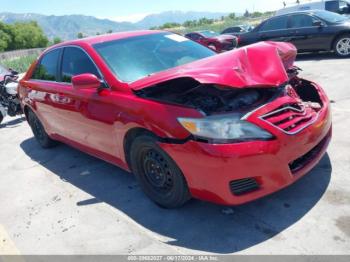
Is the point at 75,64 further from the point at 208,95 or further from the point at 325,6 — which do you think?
the point at 325,6

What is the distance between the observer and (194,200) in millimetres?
3713

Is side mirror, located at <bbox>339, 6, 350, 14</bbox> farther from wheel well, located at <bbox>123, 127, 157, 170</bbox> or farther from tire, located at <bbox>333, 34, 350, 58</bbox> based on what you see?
wheel well, located at <bbox>123, 127, 157, 170</bbox>

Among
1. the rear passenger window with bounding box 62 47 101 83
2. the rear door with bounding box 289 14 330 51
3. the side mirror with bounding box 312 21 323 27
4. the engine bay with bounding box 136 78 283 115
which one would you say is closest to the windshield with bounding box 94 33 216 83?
the rear passenger window with bounding box 62 47 101 83

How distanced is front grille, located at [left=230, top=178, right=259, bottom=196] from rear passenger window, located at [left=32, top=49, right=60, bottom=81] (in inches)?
125

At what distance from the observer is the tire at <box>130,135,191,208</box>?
3301 mm

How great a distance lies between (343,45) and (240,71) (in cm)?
856

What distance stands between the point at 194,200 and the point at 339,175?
1.46 metres

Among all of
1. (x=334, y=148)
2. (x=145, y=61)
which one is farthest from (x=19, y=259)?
(x=334, y=148)

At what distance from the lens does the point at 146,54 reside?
4289 mm

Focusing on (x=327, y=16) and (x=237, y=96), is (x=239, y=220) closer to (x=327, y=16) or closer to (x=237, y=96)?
(x=237, y=96)

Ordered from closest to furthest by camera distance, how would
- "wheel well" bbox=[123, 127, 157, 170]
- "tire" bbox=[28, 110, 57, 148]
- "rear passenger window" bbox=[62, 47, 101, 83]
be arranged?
"wheel well" bbox=[123, 127, 157, 170]
"rear passenger window" bbox=[62, 47, 101, 83]
"tire" bbox=[28, 110, 57, 148]

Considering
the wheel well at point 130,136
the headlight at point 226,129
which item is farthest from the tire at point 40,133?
the headlight at point 226,129

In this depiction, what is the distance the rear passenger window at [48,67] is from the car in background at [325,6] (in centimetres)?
1299

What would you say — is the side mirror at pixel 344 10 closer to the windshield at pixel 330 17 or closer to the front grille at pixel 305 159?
the windshield at pixel 330 17
